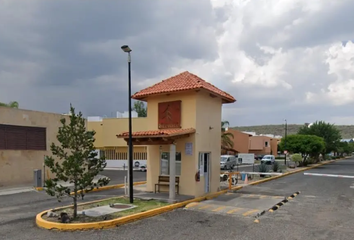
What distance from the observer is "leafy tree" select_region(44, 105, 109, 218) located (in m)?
9.36

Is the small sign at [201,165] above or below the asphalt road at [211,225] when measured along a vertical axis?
above

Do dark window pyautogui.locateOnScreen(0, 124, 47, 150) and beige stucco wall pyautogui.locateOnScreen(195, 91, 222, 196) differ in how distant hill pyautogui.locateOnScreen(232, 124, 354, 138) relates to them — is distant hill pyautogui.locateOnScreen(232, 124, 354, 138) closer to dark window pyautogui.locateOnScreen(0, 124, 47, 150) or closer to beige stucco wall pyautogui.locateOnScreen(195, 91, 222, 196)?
dark window pyautogui.locateOnScreen(0, 124, 47, 150)

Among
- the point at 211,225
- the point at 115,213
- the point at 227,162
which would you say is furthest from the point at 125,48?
the point at 227,162

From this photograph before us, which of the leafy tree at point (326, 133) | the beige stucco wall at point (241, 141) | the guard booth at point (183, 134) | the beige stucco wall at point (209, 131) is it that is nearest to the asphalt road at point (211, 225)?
the guard booth at point (183, 134)

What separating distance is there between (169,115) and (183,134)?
1.81 metres

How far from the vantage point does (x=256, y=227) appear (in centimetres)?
920

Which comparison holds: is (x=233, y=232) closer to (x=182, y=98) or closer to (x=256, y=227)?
(x=256, y=227)

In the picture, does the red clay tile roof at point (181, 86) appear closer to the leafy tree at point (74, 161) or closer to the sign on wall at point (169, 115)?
the sign on wall at point (169, 115)

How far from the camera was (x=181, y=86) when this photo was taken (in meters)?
14.3

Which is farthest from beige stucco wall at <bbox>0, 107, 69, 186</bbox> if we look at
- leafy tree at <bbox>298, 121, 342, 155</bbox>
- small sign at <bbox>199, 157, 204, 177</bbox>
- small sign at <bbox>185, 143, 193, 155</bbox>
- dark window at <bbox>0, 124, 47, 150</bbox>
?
leafy tree at <bbox>298, 121, 342, 155</bbox>

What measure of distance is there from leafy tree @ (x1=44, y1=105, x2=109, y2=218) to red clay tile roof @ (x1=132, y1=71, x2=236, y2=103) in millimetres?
5323

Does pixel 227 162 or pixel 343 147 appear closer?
pixel 227 162

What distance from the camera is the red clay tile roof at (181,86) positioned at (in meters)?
14.0

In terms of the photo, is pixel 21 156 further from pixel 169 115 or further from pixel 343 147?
pixel 343 147
